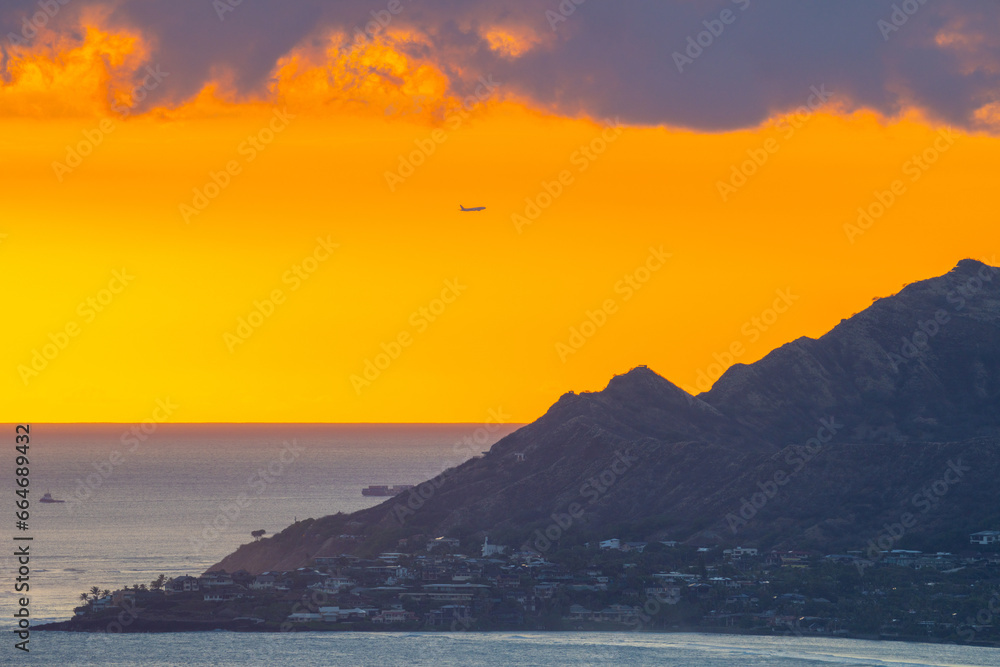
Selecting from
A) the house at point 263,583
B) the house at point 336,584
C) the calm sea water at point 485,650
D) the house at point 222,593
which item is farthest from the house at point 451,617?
the house at point 222,593

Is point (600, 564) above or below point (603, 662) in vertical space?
above

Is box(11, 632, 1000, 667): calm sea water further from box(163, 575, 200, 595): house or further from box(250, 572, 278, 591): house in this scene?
box(250, 572, 278, 591): house

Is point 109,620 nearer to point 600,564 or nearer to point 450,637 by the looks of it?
point 450,637

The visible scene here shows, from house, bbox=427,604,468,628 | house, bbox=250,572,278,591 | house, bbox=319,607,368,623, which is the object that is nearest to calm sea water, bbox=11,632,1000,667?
house, bbox=319,607,368,623

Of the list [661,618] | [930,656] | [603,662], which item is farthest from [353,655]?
[930,656]

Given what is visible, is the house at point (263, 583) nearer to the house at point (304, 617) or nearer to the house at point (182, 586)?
the house at point (182, 586)
